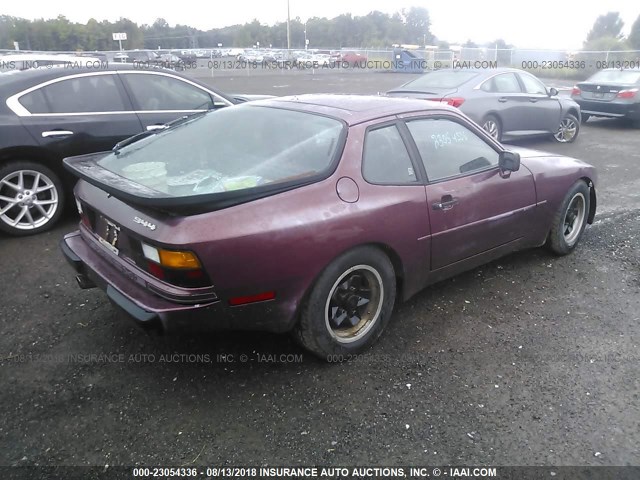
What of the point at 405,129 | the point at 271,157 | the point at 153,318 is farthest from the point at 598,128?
the point at 153,318

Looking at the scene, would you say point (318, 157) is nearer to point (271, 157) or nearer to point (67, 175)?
point (271, 157)

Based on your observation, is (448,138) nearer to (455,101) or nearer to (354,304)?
(354,304)

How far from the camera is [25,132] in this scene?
466 centimetres

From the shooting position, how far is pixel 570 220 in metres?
4.55

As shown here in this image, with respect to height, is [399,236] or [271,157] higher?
[271,157]

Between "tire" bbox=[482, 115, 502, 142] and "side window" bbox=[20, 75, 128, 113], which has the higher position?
"side window" bbox=[20, 75, 128, 113]

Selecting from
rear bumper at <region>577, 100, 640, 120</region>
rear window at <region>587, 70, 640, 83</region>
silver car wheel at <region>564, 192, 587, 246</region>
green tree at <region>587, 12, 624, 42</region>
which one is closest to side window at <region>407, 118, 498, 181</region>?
silver car wheel at <region>564, 192, 587, 246</region>

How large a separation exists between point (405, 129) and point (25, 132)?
3.50m

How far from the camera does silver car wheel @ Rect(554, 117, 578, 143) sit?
1029 centimetres

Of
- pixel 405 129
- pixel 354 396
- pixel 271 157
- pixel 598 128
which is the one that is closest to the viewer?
pixel 354 396

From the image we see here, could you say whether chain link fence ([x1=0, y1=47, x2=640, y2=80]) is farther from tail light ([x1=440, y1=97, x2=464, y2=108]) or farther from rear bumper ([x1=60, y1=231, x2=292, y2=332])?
rear bumper ([x1=60, y1=231, x2=292, y2=332])

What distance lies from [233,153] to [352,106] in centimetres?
84

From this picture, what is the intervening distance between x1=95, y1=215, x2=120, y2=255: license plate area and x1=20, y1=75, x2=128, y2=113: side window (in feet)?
8.25

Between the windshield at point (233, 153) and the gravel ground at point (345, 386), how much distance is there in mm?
1018
